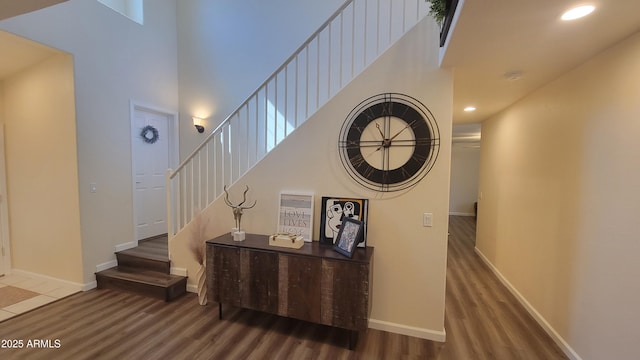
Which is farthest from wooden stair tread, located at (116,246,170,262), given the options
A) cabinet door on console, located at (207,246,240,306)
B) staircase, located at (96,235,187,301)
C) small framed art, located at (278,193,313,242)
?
small framed art, located at (278,193,313,242)

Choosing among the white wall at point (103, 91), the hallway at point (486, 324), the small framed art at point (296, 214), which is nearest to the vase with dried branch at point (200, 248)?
the small framed art at point (296, 214)

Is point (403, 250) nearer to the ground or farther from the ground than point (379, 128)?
nearer to the ground

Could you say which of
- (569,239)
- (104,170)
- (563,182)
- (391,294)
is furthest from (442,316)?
(104,170)

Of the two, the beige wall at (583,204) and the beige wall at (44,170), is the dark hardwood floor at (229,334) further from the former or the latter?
the beige wall at (44,170)

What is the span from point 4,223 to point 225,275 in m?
3.70

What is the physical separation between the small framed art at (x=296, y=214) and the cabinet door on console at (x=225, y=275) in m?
0.54

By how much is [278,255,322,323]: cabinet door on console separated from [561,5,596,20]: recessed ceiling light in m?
2.28

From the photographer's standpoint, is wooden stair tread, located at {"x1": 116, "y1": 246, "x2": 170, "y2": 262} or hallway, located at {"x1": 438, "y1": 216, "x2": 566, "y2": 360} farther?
wooden stair tread, located at {"x1": 116, "y1": 246, "x2": 170, "y2": 262}

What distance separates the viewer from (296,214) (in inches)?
109

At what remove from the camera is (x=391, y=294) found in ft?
8.23

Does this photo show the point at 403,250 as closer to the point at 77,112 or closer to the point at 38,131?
the point at 77,112

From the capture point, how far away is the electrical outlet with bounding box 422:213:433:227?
2375 mm

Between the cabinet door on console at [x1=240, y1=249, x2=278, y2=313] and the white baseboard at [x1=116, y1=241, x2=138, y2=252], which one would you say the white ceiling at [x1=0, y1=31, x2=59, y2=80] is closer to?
the white baseboard at [x1=116, y1=241, x2=138, y2=252]

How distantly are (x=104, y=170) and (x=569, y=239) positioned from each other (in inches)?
206
